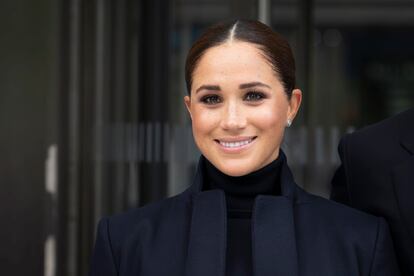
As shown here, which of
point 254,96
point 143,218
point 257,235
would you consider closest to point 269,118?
point 254,96

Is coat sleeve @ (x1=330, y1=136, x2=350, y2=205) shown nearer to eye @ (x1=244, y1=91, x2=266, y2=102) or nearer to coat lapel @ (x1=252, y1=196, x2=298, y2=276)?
coat lapel @ (x1=252, y1=196, x2=298, y2=276)

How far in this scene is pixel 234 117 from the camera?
2035 millimetres

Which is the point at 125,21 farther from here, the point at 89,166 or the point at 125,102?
the point at 89,166

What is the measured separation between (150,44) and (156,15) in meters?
0.18

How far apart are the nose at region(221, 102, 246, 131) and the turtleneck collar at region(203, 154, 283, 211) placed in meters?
0.15

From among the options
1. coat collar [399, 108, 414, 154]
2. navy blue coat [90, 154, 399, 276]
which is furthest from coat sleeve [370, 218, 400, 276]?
coat collar [399, 108, 414, 154]

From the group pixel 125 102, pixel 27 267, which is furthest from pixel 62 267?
pixel 125 102

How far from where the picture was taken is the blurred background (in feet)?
14.1

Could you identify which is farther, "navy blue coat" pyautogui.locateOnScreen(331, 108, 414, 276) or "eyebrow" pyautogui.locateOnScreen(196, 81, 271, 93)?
"navy blue coat" pyautogui.locateOnScreen(331, 108, 414, 276)

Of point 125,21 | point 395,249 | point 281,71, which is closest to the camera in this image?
point 281,71

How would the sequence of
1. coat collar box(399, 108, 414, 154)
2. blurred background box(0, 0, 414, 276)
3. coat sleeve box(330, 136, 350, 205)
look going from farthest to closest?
blurred background box(0, 0, 414, 276) < coat sleeve box(330, 136, 350, 205) < coat collar box(399, 108, 414, 154)

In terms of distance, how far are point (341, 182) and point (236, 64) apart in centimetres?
72

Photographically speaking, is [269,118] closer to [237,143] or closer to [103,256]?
[237,143]

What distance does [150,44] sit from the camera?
461 cm
